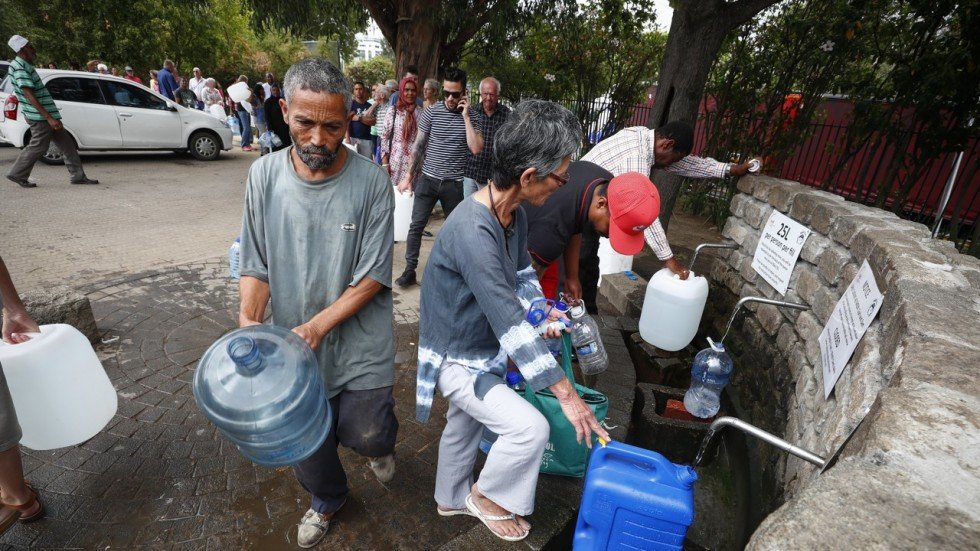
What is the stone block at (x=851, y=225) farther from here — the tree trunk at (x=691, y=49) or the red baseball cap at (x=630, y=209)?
the tree trunk at (x=691, y=49)

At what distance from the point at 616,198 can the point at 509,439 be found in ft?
4.74

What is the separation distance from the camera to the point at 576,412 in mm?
1744

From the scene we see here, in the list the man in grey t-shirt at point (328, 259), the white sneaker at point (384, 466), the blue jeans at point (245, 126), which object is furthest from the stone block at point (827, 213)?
the blue jeans at point (245, 126)

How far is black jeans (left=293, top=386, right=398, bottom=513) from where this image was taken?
6.88ft

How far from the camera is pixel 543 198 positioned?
6.27 ft

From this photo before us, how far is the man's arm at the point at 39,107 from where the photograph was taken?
681cm

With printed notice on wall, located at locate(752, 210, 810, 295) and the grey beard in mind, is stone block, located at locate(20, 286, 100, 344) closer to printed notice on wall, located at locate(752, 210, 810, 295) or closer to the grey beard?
the grey beard

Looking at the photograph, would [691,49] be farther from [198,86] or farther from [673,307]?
[198,86]

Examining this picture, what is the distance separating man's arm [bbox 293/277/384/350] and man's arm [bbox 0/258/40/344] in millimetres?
1346

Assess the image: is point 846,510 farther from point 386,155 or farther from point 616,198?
point 386,155

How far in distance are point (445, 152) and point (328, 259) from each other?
3.09 m

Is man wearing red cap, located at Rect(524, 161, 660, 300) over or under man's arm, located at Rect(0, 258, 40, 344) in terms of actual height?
over

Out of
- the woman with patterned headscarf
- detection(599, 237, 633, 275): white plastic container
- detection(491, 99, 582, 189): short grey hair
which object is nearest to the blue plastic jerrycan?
detection(491, 99, 582, 189): short grey hair

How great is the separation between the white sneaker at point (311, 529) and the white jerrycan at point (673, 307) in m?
2.57
